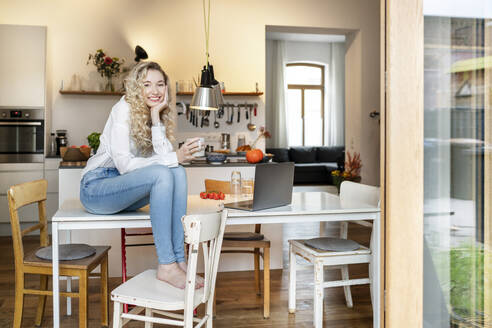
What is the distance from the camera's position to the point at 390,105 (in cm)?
158

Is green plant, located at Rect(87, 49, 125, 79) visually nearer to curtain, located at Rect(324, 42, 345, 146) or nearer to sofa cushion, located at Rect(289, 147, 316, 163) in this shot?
sofa cushion, located at Rect(289, 147, 316, 163)

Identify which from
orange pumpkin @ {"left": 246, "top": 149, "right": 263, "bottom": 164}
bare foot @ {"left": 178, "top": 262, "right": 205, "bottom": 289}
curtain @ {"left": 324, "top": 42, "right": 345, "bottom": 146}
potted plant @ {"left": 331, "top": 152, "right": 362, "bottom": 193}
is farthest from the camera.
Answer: curtain @ {"left": 324, "top": 42, "right": 345, "bottom": 146}

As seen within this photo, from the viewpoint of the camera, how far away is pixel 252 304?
307 cm

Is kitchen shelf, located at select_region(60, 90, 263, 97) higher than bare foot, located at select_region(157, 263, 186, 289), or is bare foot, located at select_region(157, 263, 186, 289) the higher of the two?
kitchen shelf, located at select_region(60, 90, 263, 97)

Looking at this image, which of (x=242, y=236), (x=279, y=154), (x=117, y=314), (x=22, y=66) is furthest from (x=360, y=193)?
(x=279, y=154)

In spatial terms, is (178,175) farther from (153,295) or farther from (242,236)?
(242,236)

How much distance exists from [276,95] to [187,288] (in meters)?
9.12

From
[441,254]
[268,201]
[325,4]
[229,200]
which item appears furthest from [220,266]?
[325,4]

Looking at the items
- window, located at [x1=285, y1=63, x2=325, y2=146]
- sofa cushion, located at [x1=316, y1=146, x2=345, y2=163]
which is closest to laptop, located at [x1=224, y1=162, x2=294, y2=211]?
sofa cushion, located at [x1=316, y1=146, x2=345, y2=163]

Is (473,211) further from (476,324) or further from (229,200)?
(229,200)

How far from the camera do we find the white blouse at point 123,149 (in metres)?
2.22

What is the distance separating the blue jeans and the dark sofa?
23.9 feet

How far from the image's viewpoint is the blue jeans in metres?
2.04

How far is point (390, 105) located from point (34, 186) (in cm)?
187
